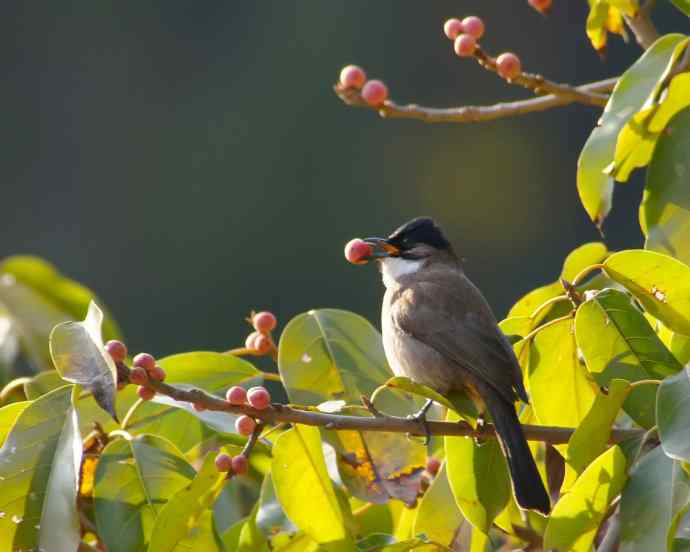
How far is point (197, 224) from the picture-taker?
16125 mm

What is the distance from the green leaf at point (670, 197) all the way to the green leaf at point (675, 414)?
0.37 m

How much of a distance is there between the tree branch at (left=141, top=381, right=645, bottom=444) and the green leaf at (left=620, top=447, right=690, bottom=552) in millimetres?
132

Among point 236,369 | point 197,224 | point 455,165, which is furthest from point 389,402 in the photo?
point 455,165

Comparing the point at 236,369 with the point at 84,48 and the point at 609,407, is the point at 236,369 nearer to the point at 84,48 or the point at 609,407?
the point at 609,407

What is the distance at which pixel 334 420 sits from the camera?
2084 millimetres

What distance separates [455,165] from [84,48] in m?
5.31

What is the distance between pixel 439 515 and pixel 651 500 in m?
0.43

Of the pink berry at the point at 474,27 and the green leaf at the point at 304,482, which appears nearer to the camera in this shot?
the green leaf at the point at 304,482

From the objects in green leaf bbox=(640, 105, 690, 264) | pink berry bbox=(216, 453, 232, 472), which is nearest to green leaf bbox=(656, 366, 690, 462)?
green leaf bbox=(640, 105, 690, 264)

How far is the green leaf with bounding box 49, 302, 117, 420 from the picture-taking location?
1.91 metres

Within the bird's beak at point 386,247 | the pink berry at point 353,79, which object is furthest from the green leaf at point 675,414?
the bird's beak at point 386,247

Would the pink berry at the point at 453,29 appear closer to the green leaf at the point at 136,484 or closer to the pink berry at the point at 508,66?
the pink berry at the point at 508,66

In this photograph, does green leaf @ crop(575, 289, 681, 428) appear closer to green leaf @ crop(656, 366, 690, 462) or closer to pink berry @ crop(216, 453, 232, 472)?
green leaf @ crop(656, 366, 690, 462)

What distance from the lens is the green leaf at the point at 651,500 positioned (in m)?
1.92
